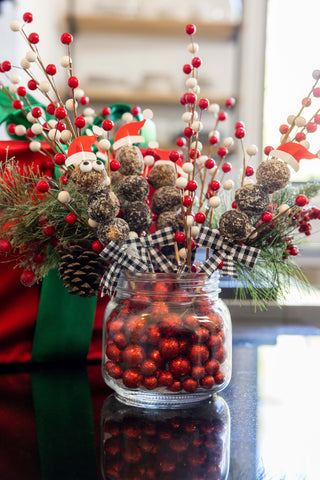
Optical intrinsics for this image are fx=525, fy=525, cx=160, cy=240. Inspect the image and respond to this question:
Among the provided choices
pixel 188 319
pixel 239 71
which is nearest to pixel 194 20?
pixel 239 71

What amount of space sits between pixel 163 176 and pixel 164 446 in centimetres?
28

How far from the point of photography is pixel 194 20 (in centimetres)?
266

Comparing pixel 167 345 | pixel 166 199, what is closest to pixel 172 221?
pixel 166 199

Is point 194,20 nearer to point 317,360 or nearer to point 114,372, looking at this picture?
point 317,360

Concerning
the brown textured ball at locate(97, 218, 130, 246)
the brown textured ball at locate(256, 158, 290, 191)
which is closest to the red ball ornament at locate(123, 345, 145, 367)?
the brown textured ball at locate(97, 218, 130, 246)

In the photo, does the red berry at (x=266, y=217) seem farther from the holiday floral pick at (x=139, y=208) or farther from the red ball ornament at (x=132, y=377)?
the red ball ornament at (x=132, y=377)

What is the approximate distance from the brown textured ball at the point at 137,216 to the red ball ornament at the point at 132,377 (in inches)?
5.6

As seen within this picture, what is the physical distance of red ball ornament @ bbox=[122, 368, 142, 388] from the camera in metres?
0.50

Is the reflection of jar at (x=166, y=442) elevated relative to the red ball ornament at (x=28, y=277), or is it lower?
lower

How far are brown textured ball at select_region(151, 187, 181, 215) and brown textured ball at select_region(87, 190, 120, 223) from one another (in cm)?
6

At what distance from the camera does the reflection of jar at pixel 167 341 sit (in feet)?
1.62

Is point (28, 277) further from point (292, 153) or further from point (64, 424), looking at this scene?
point (292, 153)

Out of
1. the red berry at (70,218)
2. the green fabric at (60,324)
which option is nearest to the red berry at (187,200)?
the red berry at (70,218)

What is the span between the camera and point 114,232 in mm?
503
